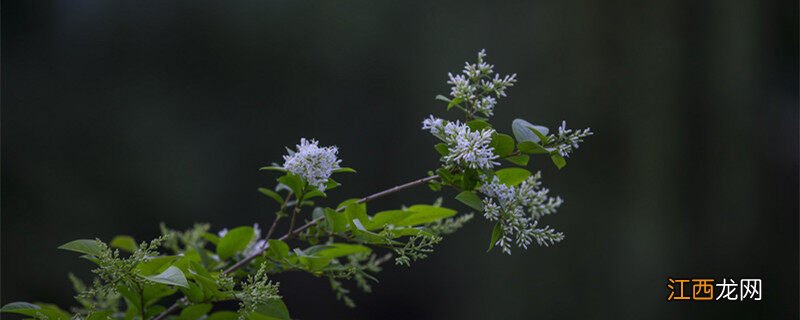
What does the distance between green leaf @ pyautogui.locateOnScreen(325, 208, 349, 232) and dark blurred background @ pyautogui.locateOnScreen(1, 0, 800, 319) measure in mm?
1160

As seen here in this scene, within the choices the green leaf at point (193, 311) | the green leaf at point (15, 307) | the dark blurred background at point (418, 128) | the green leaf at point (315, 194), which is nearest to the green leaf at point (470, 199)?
the green leaf at point (315, 194)

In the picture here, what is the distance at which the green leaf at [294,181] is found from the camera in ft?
1.64

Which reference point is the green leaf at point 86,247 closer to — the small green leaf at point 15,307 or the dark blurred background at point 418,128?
the small green leaf at point 15,307

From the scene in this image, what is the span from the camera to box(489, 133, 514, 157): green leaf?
1.60 feet

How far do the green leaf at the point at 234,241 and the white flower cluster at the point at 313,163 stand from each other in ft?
0.46

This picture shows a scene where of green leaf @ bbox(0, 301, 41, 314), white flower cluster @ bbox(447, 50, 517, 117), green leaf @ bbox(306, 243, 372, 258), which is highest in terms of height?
white flower cluster @ bbox(447, 50, 517, 117)

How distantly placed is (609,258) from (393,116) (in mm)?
731

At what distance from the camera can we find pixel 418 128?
177 centimetres

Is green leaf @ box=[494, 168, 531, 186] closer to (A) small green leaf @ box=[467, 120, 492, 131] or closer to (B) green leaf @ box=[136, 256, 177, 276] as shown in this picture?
(A) small green leaf @ box=[467, 120, 492, 131]

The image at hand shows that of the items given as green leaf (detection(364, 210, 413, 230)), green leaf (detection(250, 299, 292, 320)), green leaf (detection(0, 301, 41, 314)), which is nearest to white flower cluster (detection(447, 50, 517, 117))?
green leaf (detection(364, 210, 413, 230))

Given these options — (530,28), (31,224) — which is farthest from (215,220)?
(530,28)

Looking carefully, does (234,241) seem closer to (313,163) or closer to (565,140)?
(313,163)

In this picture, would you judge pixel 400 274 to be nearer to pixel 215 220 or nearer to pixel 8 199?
pixel 215 220
